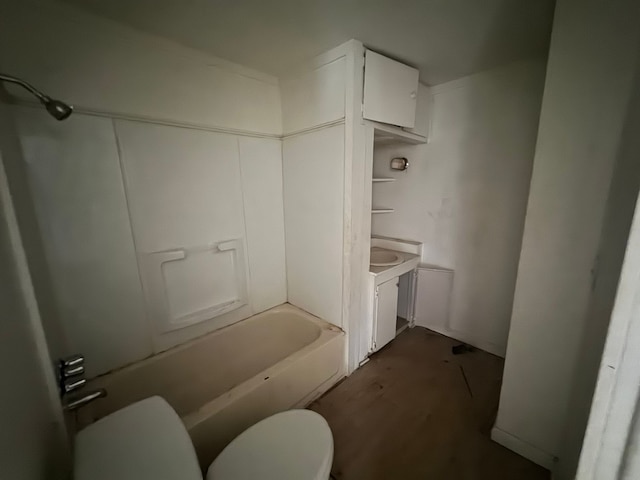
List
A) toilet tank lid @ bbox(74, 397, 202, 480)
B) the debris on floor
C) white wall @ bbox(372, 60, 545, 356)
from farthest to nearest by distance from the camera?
the debris on floor → white wall @ bbox(372, 60, 545, 356) → toilet tank lid @ bbox(74, 397, 202, 480)

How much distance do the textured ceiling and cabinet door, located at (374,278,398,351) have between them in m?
1.62

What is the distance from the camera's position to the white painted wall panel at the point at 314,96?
4.99 feet

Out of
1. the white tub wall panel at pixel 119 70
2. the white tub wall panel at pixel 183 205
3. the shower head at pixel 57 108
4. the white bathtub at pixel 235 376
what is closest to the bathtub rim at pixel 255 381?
the white bathtub at pixel 235 376

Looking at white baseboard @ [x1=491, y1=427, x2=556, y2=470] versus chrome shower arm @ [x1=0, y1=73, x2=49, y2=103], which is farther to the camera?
white baseboard @ [x1=491, y1=427, x2=556, y2=470]

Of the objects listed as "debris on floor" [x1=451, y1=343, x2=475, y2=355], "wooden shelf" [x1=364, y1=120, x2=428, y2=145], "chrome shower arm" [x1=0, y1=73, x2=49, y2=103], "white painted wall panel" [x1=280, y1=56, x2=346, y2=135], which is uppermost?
"white painted wall panel" [x1=280, y1=56, x2=346, y2=135]

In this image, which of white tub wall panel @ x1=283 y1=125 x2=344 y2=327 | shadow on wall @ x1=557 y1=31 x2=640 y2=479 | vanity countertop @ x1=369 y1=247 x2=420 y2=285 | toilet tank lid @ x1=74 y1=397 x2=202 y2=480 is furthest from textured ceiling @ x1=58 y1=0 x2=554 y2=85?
toilet tank lid @ x1=74 y1=397 x2=202 y2=480

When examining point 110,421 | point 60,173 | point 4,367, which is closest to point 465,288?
point 110,421

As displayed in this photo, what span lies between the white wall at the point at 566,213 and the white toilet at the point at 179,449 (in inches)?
40.2

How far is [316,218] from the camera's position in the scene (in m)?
1.84

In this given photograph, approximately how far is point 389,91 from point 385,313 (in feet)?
5.43

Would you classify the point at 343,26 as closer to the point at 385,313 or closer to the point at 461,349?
the point at 385,313

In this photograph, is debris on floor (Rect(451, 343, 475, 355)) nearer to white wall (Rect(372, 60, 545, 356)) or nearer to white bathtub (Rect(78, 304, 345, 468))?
white wall (Rect(372, 60, 545, 356))

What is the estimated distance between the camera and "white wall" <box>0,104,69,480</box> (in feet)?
1.69

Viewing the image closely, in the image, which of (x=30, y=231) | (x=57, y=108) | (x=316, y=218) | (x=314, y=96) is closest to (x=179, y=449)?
(x=30, y=231)
